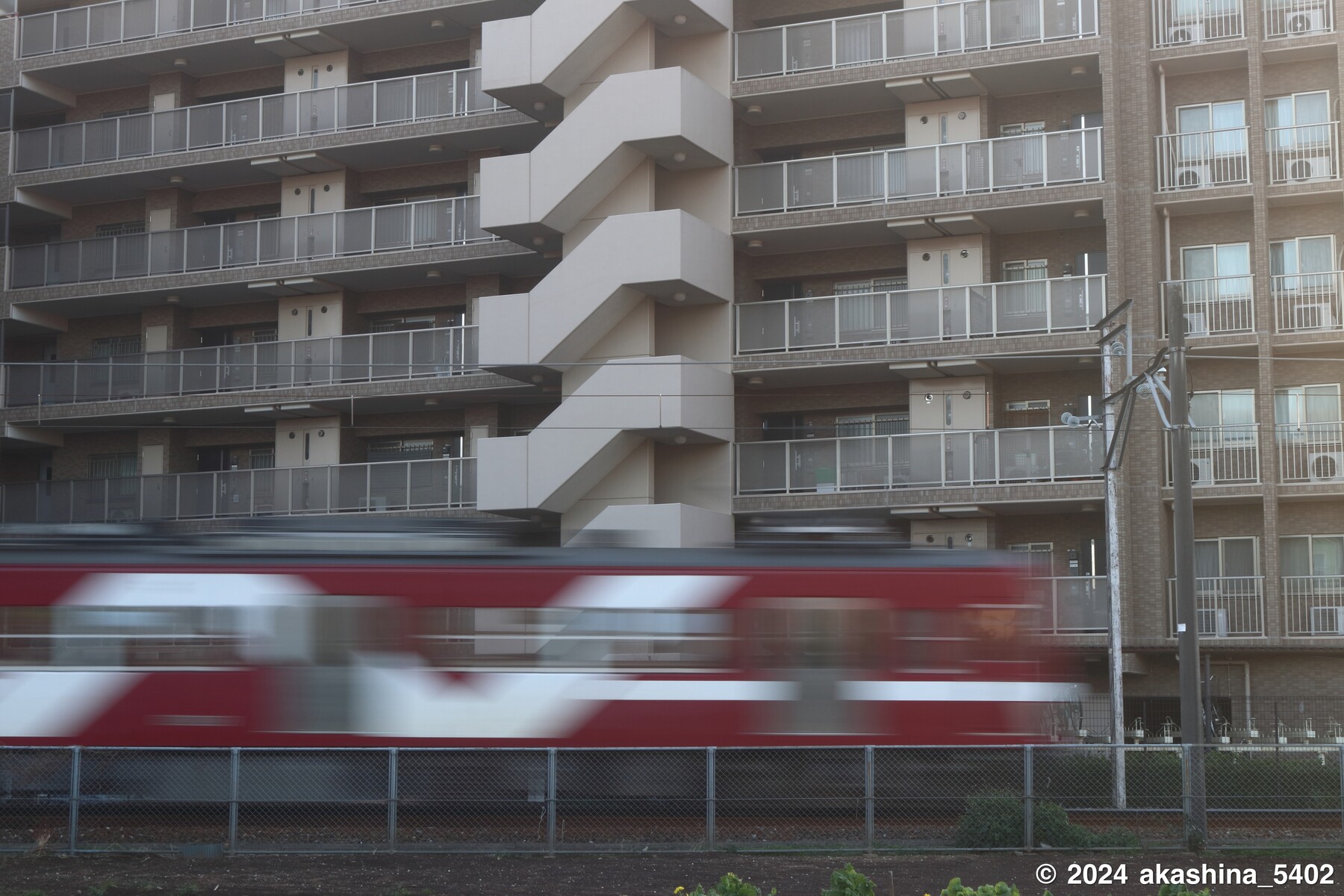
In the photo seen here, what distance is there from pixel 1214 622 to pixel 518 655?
1830cm

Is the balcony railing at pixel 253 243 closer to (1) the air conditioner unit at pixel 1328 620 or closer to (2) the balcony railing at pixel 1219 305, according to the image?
(2) the balcony railing at pixel 1219 305

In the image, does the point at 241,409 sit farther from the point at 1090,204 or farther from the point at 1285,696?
the point at 1285,696

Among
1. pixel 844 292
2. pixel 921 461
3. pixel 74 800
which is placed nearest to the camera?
pixel 74 800

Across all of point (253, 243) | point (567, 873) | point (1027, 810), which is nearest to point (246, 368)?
point (253, 243)

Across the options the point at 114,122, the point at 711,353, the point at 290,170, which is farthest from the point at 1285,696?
the point at 114,122

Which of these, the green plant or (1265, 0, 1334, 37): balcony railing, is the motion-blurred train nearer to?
the green plant

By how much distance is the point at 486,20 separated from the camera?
37.8 metres

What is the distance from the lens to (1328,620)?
31.8 m

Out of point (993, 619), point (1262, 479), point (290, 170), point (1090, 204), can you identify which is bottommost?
point (993, 619)

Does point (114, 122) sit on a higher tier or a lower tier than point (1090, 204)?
higher

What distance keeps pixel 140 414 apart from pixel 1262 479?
88.9 ft

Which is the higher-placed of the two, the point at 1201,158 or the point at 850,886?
the point at 1201,158

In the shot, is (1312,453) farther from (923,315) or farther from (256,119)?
(256,119)

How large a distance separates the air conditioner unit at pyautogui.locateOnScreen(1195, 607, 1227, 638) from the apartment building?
74 mm
